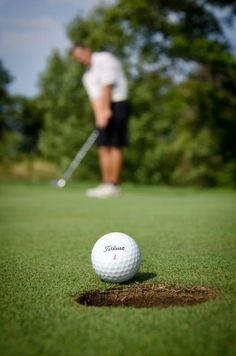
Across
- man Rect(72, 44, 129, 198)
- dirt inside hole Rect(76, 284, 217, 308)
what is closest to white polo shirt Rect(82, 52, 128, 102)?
man Rect(72, 44, 129, 198)

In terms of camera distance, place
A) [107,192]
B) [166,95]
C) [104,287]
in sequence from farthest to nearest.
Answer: [166,95], [107,192], [104,287]

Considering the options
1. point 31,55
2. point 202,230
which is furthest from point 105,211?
point 31,55

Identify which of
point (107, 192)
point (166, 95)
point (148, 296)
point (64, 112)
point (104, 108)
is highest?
point (64, 112)

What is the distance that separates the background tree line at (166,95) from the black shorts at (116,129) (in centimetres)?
696

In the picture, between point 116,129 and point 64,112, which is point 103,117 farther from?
point 64,112

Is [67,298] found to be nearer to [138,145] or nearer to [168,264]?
[168,264]

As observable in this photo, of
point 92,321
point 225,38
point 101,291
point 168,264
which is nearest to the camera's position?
point 92,321

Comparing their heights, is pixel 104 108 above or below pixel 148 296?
above

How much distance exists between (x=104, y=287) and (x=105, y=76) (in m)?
5.98

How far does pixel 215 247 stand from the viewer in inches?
138

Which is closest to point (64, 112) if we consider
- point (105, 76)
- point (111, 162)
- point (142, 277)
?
point (111, 162)

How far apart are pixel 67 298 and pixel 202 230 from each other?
2.62 metres

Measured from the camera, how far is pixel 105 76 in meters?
7.87

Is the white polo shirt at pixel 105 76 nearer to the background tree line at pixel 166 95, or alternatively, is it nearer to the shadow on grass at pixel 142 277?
the shadow on grass at pixel 142 277
